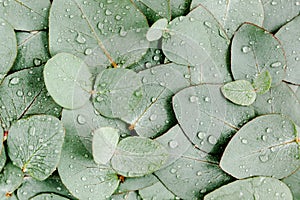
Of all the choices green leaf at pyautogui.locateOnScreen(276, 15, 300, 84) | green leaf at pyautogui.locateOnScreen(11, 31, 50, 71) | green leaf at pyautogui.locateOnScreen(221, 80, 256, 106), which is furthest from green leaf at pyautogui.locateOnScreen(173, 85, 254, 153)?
green leaf at pyautogui.locateOnScreen(11, 31, 50, 71)

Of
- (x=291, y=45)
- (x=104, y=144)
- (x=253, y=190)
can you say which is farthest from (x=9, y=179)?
(x=291, y=45)

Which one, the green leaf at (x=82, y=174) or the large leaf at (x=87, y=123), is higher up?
the large leaf at (x=87, y=123)

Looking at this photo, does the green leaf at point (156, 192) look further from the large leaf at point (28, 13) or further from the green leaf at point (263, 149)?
the large leaf at point (28, 13)

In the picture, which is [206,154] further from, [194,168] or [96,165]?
Answer: [96,165]

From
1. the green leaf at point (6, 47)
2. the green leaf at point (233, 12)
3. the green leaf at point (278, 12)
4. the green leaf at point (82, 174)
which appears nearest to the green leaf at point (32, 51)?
the green leaf at point (6, 47)

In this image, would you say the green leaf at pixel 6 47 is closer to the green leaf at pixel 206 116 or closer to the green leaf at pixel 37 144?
the green leaf at pixel 37 144

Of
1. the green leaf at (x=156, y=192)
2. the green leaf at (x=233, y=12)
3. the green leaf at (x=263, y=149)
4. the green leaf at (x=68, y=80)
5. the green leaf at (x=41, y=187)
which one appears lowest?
the green leaf at (x=156, y=192)

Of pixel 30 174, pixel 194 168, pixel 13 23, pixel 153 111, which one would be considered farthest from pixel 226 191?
pixel 13 23
